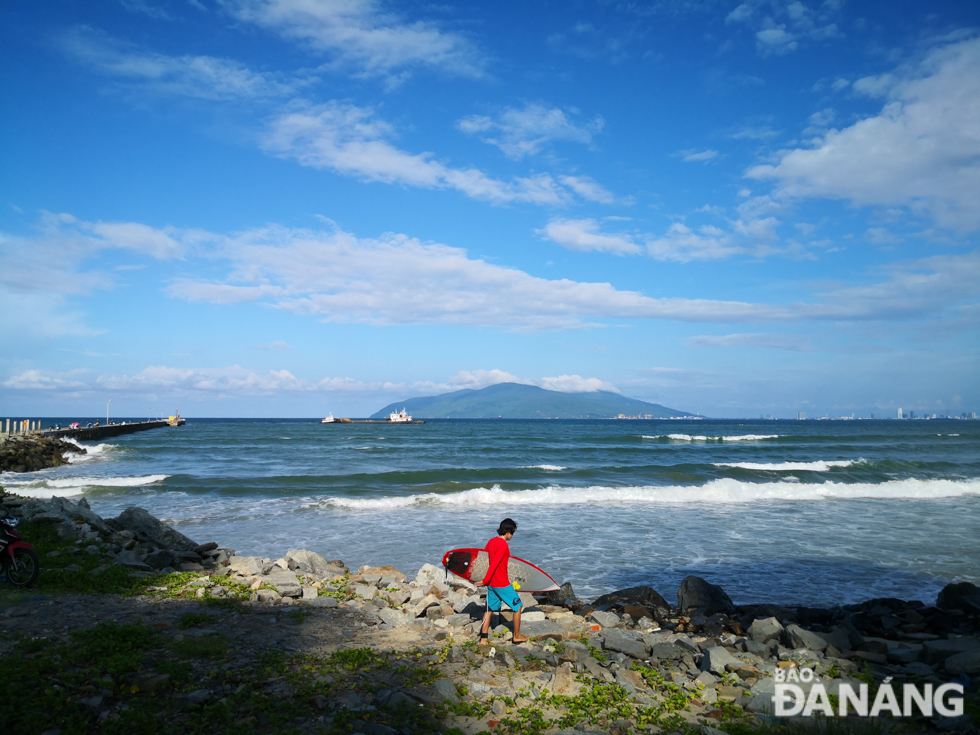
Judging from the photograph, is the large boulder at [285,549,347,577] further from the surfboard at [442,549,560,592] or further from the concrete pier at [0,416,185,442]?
the concrete pier at [0,416,185,442]

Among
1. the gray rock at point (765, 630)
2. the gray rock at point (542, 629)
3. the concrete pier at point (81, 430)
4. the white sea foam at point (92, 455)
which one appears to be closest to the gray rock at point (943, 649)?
the gray rock at point (765, 630)

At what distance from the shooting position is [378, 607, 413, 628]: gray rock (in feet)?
27.2

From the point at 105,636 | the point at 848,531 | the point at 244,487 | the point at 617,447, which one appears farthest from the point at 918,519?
the point at 617,447

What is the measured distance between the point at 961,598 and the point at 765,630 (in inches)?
169

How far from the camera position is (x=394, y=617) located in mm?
8438

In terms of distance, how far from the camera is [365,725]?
5004mm

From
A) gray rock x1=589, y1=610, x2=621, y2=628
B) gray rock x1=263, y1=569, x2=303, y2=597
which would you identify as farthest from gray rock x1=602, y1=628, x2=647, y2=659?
gray rock x1=263, y1=569, x2=303, y2=597

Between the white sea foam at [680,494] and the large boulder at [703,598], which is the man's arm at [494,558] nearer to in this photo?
the large boulder at [703,598]

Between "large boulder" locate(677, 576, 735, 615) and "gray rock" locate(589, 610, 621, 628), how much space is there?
5.58 ft

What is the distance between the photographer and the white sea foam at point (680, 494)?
21.9 metres

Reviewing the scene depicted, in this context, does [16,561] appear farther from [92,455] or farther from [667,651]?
[92,455]

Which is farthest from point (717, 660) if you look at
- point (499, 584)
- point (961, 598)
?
point (961, 598)

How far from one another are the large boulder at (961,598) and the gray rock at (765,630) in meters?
3.84

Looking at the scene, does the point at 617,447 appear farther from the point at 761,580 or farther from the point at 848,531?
the point at 761,580
